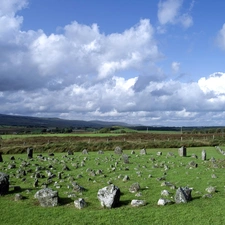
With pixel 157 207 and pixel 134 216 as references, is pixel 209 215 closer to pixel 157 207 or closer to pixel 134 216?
pixel 157 207

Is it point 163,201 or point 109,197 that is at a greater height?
point 109,197

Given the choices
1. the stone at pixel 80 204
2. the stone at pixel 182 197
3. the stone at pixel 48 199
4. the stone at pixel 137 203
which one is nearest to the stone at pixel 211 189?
the stone at pixel 182 197

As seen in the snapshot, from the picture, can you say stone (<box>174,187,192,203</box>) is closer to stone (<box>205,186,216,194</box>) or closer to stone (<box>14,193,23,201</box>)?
stone (<box>205,186,216,194</box>)

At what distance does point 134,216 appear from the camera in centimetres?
1570

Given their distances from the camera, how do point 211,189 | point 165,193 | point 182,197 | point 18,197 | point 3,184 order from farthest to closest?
point 211,189 < point 3,184 < point 165,193 < point 18,197 < point 182,197

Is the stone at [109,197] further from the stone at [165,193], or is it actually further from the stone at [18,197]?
the stone at [18,197]

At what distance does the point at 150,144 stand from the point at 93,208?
46.1 m

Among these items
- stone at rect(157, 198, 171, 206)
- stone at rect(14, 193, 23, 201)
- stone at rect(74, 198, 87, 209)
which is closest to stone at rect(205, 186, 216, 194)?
stone at rect(157, 198, 171, 206)

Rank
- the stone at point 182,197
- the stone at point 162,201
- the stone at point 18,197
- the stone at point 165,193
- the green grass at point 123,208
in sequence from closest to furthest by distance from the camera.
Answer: the green grass at point 123,208
the stone at point 162,201
the stone at point 182,197
the stone at point 18,197
the stone at point 165,193

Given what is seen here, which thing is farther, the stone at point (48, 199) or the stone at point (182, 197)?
the stone at point (182, 197)

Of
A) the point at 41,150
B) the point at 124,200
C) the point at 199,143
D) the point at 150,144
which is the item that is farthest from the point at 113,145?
the point at 124,200

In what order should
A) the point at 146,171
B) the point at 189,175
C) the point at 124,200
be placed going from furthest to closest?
the point at 146,171
the point at 189,175
the point at 124,200

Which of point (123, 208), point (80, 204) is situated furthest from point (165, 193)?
point (80, 204)

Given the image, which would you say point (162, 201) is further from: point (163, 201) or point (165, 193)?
point (165, 193)
